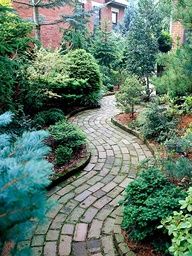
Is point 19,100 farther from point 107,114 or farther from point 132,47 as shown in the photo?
point 132,47

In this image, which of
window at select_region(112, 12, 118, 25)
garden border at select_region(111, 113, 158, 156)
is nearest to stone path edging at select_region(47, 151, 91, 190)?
garden border at select_region(111, 113, 158, 156)

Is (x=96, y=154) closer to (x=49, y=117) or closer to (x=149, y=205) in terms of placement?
(x=49, y=117)

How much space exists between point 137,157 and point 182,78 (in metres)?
1.70

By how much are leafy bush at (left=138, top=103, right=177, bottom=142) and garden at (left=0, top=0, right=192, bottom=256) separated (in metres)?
0.02

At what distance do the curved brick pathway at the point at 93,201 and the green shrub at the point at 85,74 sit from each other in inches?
110

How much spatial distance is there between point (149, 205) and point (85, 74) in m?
6.69

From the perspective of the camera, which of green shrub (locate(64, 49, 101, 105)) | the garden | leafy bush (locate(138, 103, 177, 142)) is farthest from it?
green shrub (locate(64, 49, 101, 105))

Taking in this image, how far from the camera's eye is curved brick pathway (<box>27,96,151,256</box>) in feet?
9.29

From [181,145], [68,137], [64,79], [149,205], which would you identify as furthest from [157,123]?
[149,205]

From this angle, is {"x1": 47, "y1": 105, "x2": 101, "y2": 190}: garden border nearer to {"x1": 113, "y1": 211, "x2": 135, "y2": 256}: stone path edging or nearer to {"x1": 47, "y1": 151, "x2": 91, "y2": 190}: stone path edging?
{"x1": 47, "y1": 151, "x2": 91, "y2": 190}: stone path edging

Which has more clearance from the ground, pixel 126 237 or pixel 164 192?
pixel 164 192

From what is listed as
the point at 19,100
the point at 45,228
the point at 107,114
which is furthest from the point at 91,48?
the point at 45,228

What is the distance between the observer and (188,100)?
5.20m

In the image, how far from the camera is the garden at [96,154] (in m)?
1.18
